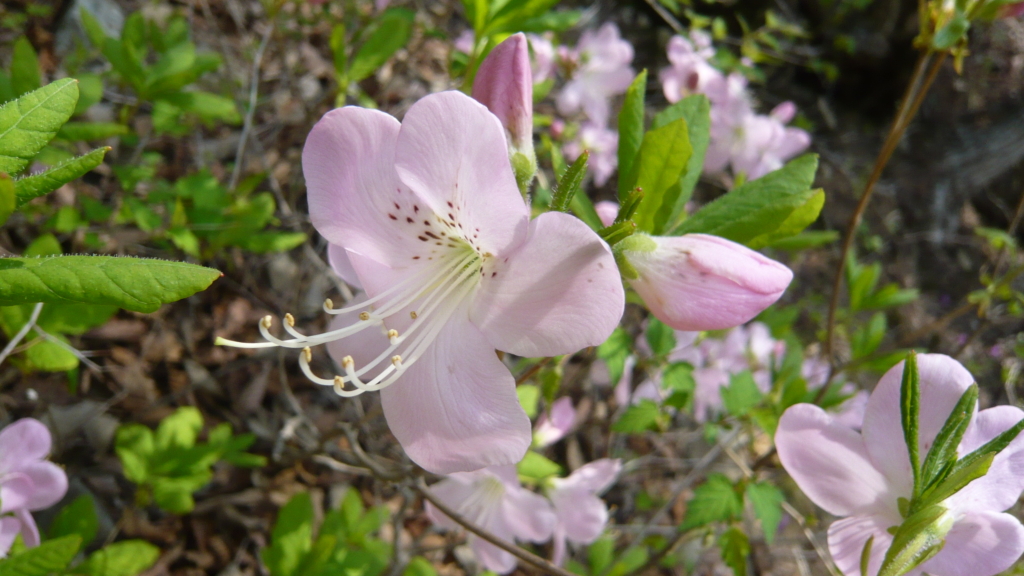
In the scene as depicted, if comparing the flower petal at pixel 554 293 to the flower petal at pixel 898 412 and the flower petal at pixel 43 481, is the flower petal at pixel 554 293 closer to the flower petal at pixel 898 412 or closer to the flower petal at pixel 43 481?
the flower petal at pixel 898 412

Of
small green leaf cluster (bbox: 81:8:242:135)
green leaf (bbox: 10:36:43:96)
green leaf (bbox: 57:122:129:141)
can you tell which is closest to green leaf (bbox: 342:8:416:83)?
small green leaf cluster (bbox: 81:8:242:135)

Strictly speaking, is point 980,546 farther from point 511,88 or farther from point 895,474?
point 511,88

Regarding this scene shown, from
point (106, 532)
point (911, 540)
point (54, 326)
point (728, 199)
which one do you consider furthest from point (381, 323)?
point (106, 532)

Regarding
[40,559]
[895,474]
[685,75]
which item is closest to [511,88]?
[895,474]

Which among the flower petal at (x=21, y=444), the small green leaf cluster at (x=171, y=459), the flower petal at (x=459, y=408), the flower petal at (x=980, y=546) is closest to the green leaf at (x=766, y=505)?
the flower petal at (x=980, y=546)

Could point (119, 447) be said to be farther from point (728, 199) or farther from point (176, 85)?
point (728, 199)

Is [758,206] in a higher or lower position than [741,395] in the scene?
higher

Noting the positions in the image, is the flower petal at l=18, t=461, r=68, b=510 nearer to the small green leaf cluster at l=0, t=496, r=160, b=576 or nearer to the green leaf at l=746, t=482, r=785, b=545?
the small green leaf cluster at l=0, t=496, r=160, b=576
